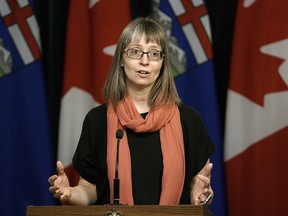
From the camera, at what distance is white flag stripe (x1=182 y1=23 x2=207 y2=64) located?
3.27 metres

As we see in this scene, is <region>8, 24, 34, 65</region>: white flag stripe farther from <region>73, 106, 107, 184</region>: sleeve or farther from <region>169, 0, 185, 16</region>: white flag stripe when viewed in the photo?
<region>73, 106, 107, 184</region>: sleeve

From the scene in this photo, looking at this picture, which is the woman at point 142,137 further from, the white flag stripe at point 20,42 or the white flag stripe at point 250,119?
the white flag stripe at point 20,42

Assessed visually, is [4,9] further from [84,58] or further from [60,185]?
[60,185]

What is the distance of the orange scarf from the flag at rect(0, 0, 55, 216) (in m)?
0.94

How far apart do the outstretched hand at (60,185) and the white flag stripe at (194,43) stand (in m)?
1.33

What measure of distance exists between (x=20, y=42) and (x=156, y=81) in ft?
3.82

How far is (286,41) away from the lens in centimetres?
314

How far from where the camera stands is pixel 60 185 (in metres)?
2.21

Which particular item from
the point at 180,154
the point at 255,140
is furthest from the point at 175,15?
the point at 180,154

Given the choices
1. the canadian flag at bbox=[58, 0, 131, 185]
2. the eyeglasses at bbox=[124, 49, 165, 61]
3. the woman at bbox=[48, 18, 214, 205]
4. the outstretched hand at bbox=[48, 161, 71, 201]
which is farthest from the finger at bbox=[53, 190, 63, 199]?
the canadian flag at bbox=[58, 0, 131, 185]

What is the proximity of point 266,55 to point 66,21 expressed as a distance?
1223 millimetres

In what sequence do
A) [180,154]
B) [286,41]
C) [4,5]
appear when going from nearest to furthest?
[180,154]
[286,41]
[4,5]

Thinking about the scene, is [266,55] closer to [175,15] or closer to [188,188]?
[175,15]

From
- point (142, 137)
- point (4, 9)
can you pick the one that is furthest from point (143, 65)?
point (4, 9)
